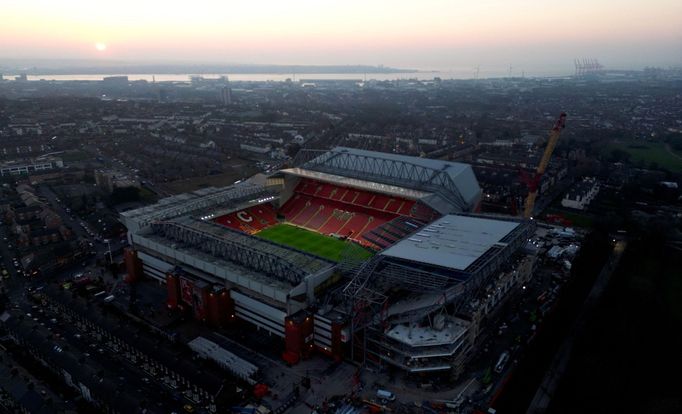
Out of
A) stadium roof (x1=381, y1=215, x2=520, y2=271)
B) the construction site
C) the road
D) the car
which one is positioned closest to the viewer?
the road

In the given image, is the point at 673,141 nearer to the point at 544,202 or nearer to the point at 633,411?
the point at 544,202

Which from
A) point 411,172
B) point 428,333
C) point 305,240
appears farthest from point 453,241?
point 411,172

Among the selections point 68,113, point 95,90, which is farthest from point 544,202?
point 95,90

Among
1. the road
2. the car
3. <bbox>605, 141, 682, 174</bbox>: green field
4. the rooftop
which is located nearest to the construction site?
the rooftop

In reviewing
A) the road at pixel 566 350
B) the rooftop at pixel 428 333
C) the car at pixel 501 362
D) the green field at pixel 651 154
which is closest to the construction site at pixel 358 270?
the rooftop at pixel 428 333

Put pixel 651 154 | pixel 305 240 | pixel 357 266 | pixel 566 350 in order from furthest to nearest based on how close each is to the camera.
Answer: pixel 651 154, pixel 305 240, pixel 357 266, pixel 566 350

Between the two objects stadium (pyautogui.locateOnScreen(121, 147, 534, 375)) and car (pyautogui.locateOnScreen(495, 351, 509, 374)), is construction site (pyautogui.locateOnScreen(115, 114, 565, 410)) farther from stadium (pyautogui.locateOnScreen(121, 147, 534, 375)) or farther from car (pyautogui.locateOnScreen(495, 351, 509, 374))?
car (pyautogui.locateOnScreen(495, 351, 509, 374))

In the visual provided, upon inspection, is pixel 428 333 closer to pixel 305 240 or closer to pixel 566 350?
pixel 566 350
